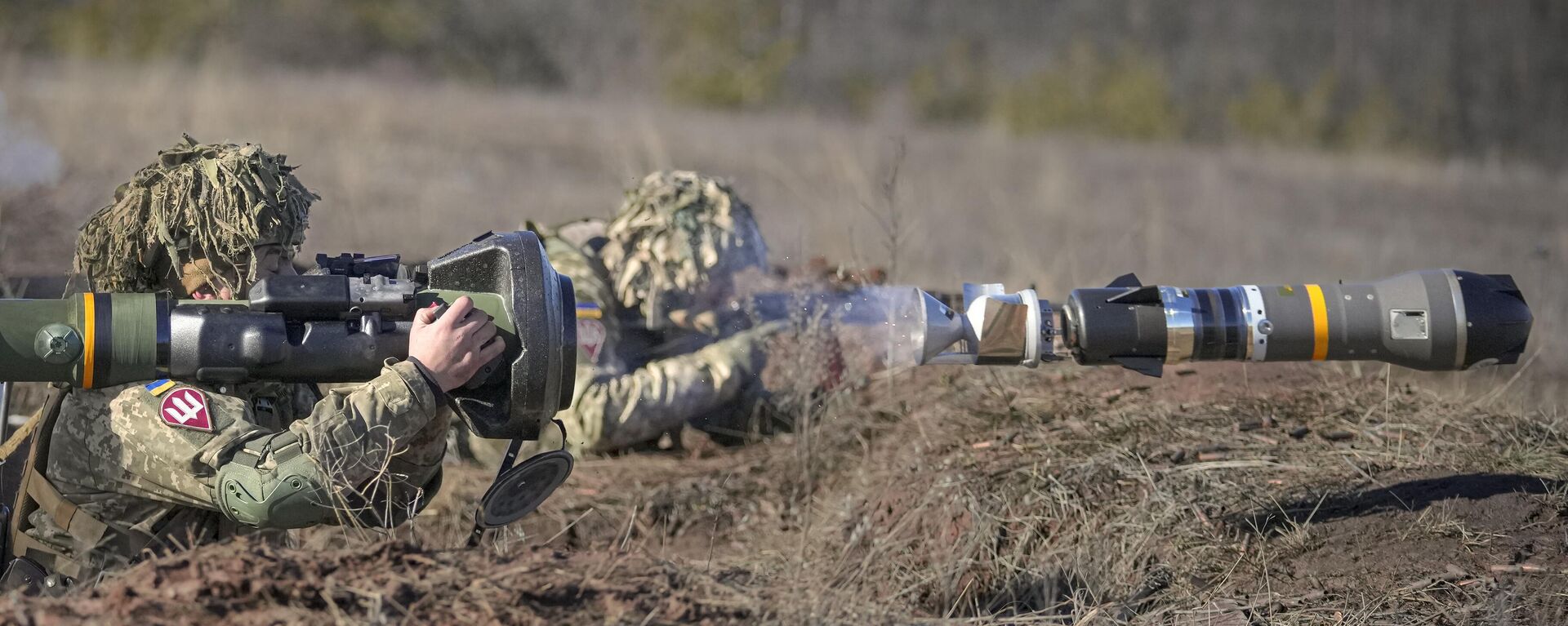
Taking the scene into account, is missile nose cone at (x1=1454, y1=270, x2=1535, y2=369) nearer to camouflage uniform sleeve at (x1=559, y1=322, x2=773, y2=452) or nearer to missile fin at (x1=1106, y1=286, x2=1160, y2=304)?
missile fin at (x1=1106, y1=286, x2=1160, y2=304)

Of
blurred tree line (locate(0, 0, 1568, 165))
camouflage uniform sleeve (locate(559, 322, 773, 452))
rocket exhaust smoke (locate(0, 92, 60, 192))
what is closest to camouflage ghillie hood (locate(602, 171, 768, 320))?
camouflage uniform sleeve (locate(559, 322, 773, 452))

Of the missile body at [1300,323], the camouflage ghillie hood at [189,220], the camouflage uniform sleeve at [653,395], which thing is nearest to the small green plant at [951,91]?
the camouflage uniform sleeve at [653,395]

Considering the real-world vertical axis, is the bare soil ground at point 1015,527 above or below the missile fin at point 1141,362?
below

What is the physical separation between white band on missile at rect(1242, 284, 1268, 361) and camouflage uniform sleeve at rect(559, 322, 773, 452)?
2.27m

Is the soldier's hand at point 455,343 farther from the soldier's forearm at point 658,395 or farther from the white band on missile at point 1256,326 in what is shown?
the soldier's forearm at point 658,395

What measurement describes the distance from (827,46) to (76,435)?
27660mm

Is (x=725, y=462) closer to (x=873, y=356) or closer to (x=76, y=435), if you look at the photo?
(x=873, y=356)

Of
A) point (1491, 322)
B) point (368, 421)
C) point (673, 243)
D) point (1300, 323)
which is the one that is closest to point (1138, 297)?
point (1300, 323)

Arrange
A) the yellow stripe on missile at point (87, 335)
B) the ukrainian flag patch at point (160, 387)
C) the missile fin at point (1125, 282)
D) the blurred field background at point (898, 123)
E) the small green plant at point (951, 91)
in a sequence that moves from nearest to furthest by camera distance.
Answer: the yellow stripe on missile at point (87, 335)
the ukrainian flag patch at point (160, 387)
the missile fin at point (1125, 282)
the blurred field background at point (898, 123)
the small green plant at point (951, 91)

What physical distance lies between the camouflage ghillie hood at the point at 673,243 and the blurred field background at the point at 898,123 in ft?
1.10

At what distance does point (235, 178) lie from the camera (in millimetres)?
3123

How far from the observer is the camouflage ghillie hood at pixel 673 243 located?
5.46 metres

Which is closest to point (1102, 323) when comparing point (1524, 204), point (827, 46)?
point (1524, 204)

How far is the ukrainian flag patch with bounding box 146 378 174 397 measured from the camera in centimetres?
298
